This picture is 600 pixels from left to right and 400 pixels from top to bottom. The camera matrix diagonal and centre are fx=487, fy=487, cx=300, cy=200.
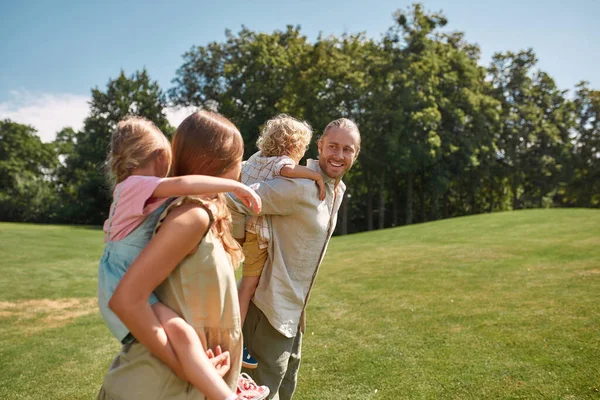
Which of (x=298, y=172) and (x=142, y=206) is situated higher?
(x=298, y=172)

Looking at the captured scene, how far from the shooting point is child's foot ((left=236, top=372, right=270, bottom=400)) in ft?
7.00

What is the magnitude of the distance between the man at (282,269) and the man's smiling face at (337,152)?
27 centimetres

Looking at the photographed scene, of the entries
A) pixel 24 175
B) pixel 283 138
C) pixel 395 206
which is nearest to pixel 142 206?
pixel 283 138

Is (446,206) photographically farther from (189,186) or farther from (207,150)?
(189,186)

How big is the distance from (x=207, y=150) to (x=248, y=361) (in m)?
1.45

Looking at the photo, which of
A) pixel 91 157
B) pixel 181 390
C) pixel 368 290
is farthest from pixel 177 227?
pixel 91 157

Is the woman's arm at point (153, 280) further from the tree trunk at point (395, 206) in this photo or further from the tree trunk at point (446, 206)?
the tree trunk at point (446, 206)

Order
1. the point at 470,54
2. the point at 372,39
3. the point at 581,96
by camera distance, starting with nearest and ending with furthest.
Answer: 1. the point at 372,39
2. the point at 470,54
3. the point at 581,96

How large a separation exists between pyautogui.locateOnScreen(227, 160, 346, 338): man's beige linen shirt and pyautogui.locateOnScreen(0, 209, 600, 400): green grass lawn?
2178 millimetres

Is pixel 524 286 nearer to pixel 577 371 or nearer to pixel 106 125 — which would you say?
pixel 577 371

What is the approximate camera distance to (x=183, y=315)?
188cm

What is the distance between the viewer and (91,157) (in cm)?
4884

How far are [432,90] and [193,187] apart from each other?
114 feet

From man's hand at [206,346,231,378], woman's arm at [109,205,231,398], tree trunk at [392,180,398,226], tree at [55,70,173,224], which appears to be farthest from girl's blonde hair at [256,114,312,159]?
tree at [55,70,173,224]
